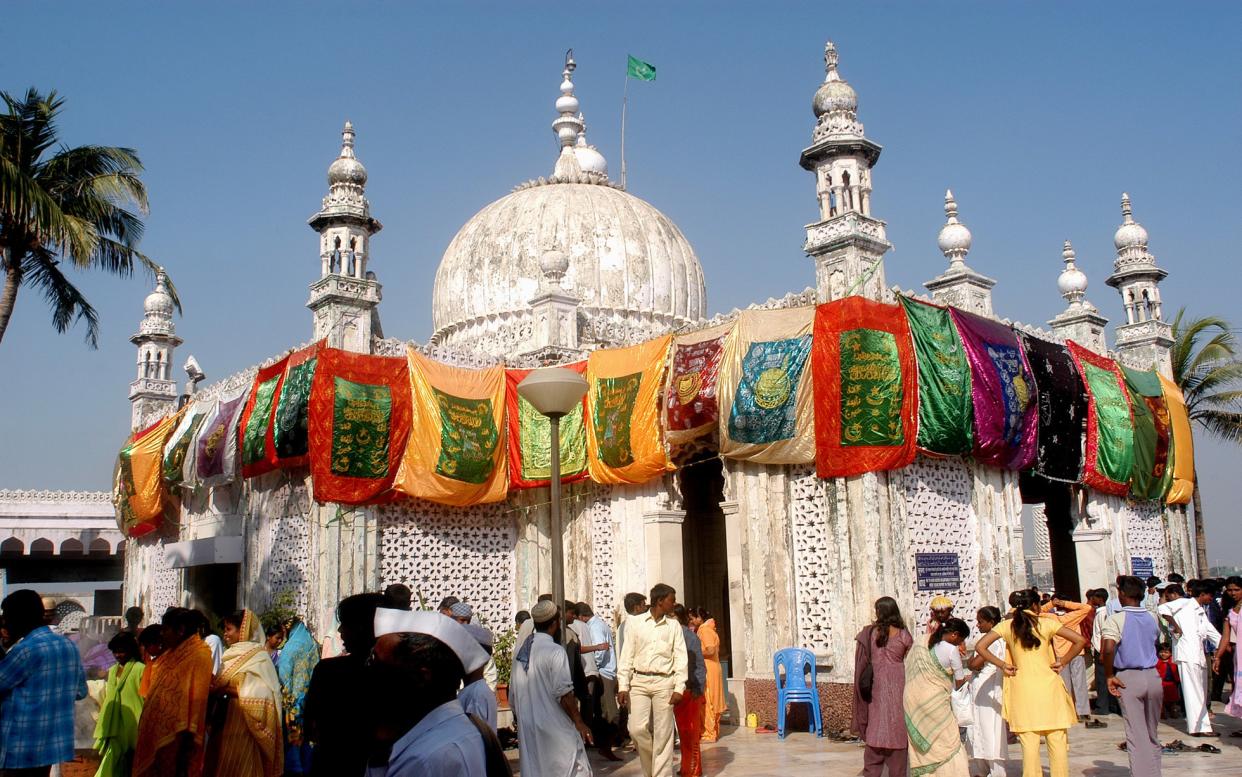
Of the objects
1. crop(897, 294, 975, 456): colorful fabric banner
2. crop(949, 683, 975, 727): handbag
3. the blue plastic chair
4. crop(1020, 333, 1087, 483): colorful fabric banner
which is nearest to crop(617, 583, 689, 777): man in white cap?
crop(949, 683, 975, 727): handbag

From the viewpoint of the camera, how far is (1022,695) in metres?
7.39

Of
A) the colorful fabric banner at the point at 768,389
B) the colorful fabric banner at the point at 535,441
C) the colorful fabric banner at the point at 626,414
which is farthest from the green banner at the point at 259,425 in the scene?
the colorful fabric banner at the point at 768,389

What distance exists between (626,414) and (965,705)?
22.9 feet

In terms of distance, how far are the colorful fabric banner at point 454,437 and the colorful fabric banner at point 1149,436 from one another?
1002 cm

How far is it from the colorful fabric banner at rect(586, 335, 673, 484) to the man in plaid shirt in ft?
29.0

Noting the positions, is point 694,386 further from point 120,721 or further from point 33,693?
point 33,693

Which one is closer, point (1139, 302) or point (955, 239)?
point (955, 239)

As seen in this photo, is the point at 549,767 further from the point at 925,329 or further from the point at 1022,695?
the point at 925,329

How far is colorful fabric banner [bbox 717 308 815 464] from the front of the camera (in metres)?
13.2

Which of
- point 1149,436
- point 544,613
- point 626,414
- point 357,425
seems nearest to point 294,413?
point 357,425

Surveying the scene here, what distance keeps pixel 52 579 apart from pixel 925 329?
98.5ft

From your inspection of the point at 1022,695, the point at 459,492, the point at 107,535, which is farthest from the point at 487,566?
the point at 107,535

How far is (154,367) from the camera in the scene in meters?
23.0

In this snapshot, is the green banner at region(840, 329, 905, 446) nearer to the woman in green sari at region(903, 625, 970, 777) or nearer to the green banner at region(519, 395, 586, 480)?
the green banner at region(519, 395, 586, 480)
